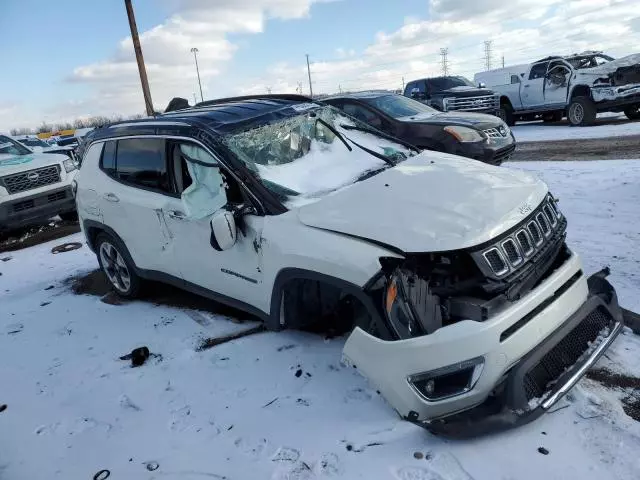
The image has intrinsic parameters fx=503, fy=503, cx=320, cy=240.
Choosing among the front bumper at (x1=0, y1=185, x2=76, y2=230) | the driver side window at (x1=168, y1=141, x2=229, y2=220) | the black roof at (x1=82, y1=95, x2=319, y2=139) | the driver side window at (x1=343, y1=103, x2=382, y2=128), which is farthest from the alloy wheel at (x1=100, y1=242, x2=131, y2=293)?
the driver side window at (x1=343, y1=103, x2=382, y2=128)

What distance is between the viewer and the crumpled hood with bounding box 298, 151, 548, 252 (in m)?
2.54

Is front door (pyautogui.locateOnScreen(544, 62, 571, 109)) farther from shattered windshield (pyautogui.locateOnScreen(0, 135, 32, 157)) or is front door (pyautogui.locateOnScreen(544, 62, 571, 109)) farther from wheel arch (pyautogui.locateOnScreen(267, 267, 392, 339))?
wheel arch (pyautogui.locateOnScreen(267, 267, 392, 339))

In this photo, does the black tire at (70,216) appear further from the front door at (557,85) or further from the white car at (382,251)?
the front door at (557,85)

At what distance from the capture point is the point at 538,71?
15023mm

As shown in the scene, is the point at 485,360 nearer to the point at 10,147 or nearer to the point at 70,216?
the point at 70,216

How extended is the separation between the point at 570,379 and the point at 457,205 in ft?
3.41

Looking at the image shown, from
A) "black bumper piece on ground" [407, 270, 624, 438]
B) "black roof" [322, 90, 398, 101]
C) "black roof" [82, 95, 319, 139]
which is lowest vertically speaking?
"black bumper piece on ground" [407, 270, 624, 438]

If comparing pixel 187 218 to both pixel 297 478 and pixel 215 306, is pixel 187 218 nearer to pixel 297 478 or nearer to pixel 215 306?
pixel 215 306

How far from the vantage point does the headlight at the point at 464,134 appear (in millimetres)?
7621

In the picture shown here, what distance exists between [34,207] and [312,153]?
686 cm

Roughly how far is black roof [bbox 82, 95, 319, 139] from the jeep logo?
6.42 ft

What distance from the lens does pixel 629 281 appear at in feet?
12.9

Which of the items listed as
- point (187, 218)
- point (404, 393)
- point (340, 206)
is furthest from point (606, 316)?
point (187, 218)

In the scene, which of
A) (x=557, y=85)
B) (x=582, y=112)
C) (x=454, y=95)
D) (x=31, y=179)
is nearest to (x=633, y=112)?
(x=582, y=112)
